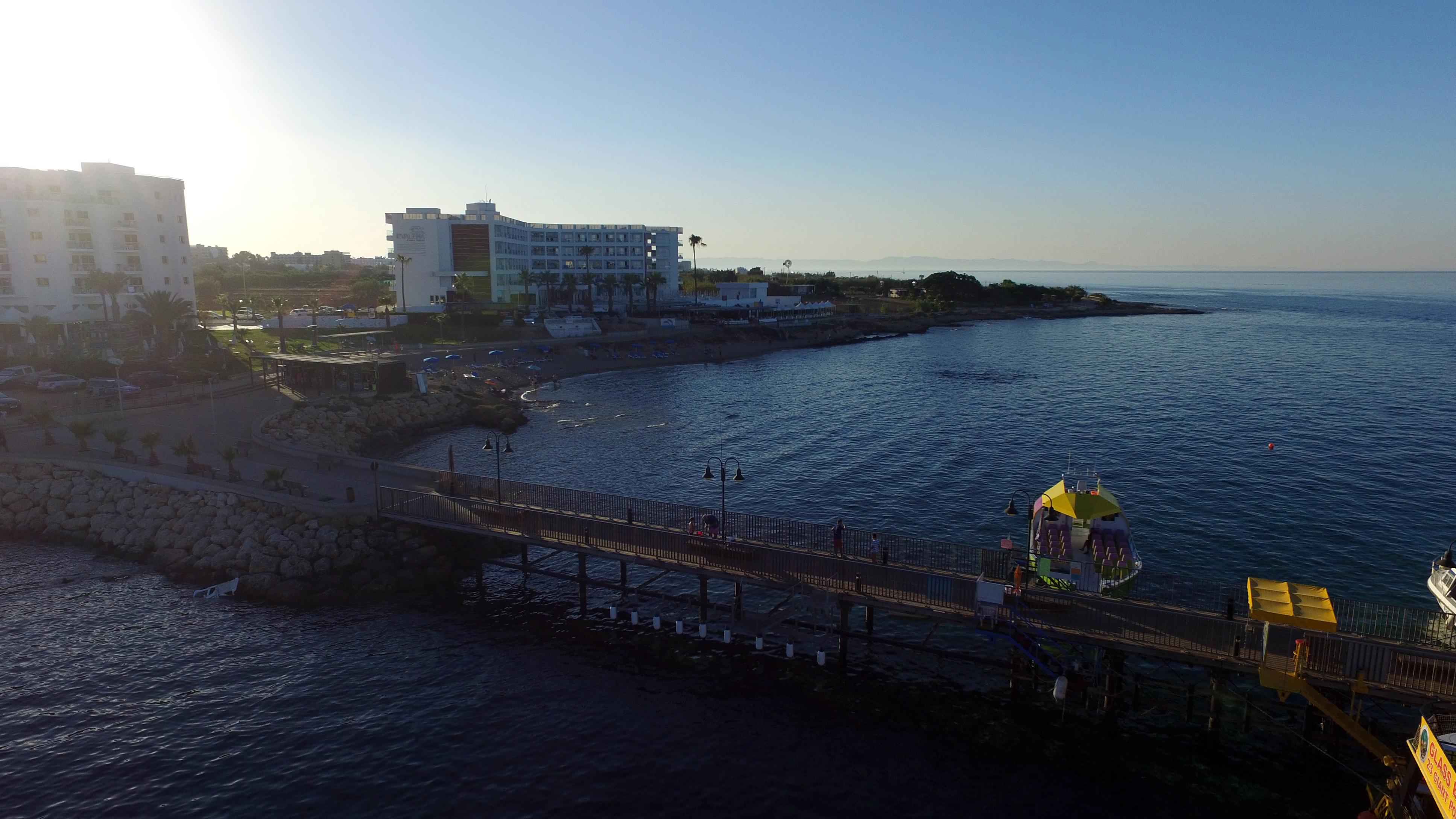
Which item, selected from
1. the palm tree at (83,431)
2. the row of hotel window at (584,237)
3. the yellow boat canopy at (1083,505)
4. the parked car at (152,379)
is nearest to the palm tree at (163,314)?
the parked car at (152,379)

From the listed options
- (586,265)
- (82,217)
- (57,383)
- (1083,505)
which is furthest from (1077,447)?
(586,265)

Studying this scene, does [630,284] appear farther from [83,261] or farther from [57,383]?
[57,383]

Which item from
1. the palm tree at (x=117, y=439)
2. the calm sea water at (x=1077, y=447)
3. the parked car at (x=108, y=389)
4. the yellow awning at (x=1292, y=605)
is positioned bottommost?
the calm sea water at (x=1077, y=447)

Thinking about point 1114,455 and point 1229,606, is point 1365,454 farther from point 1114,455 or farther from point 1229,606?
point 1229,606

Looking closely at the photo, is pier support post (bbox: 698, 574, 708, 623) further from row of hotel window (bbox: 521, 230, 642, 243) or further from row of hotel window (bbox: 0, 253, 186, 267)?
row of hotel window (bbox: 521, 230, 642, 243)

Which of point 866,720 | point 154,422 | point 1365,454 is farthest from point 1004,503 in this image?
point 154,422

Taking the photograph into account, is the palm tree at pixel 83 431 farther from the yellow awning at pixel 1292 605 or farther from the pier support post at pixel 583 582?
the yellow awning at pixel 1292 605
